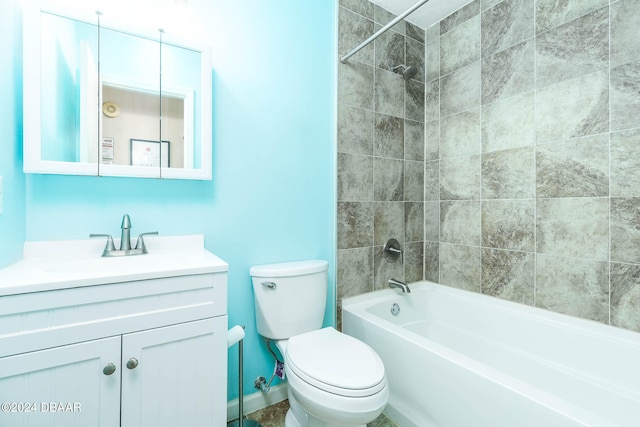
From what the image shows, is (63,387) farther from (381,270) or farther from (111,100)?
(381,270)

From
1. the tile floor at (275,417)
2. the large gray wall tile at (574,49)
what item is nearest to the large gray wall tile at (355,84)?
the large gray wall tile at (574,49)

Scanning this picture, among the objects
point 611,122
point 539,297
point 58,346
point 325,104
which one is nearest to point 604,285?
point 539,297

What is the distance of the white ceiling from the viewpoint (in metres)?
1.92

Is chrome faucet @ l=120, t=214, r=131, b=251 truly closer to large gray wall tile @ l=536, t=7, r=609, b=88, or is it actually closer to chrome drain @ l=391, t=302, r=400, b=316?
chrome drain @ l=391, t=302, r=400, b=316

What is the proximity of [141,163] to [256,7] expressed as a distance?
1.00 meters

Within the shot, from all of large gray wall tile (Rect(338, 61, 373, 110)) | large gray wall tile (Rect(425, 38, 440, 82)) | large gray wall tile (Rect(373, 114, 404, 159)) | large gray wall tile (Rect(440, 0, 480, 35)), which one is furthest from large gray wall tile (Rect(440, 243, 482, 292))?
large gray wall tile (Rect(440, 0, 480, 35))

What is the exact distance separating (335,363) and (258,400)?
2.28 ft

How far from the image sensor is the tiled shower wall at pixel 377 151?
1828mm

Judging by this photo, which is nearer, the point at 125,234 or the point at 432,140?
the point at 125,234

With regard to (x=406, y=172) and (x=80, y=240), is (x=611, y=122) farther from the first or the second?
(x=80, y=240)

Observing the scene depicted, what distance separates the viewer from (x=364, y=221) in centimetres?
190

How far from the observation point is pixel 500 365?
5.40 ft

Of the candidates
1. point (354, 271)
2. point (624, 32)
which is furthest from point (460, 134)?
Result: point (354, 271)

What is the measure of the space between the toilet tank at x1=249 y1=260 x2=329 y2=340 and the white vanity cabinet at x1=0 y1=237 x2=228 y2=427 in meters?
0.41
